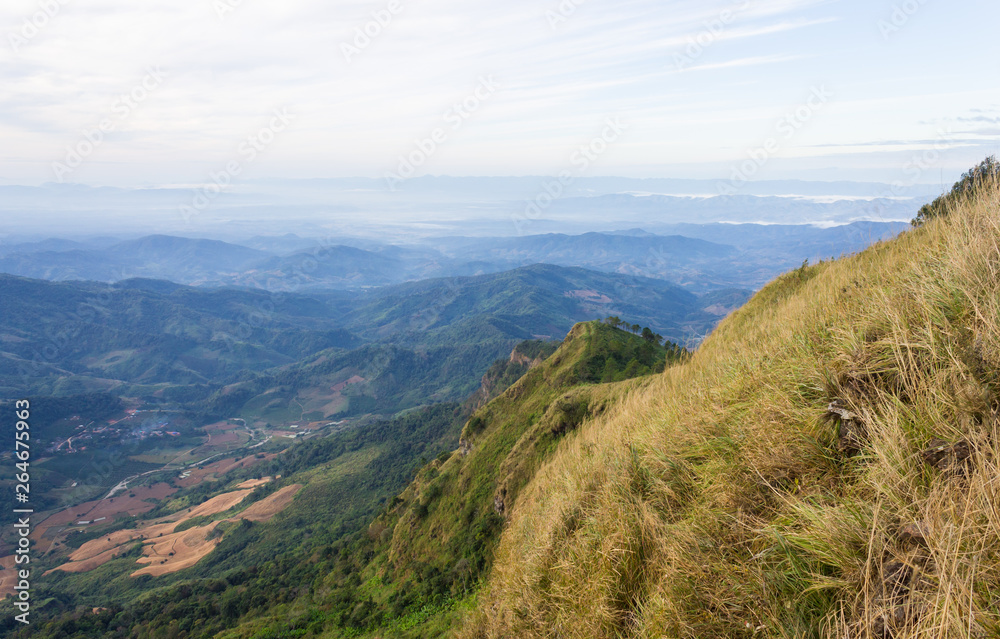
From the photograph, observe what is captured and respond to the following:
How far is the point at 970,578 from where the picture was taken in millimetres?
2527

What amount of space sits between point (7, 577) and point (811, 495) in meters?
151

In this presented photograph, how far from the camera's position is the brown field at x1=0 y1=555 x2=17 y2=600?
88.4m

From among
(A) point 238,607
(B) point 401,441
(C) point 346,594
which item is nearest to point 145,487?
(B) point 401,441

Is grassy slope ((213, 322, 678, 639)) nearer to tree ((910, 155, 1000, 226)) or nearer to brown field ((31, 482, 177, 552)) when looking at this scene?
tree ((910, 155, 1000, 226))

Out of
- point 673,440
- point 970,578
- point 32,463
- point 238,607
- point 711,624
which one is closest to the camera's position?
point 970,578

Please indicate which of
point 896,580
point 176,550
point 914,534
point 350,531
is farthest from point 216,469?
point 914,534

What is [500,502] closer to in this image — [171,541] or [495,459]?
[495,459]

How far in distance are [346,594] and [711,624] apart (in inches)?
1498

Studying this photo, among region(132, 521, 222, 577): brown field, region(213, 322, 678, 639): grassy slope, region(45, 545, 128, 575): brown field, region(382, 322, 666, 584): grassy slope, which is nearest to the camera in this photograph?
region(213, 322, 678, 639): grassy slope

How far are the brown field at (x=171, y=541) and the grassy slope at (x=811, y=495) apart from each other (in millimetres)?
108655

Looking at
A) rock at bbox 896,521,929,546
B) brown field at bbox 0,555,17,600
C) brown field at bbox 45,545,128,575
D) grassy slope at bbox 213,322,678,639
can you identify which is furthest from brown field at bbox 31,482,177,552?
rock at bbox 896,521,929,546

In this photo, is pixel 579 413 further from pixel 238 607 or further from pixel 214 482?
pixel 214 482

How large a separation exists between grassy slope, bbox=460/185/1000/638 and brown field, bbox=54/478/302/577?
Answer: 4278 inches

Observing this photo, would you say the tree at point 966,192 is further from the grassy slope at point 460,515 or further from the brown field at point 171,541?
the brown field at point 171,541
